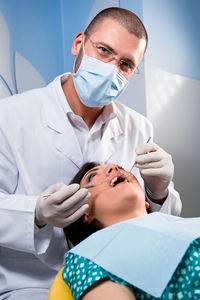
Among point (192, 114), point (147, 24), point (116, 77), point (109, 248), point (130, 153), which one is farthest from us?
point (192, 114)

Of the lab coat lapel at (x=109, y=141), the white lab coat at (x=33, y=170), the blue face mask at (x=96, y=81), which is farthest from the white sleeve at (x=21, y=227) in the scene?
the blue face mask at (x=96, y=81)

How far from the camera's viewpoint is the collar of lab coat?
1.60 m

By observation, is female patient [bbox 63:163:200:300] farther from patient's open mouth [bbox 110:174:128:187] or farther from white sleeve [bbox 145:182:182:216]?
white sleeve [bbox 145:182:182:216]

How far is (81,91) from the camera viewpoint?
5.43 feet

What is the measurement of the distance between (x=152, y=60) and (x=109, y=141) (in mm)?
879

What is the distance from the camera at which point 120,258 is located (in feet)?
3.35

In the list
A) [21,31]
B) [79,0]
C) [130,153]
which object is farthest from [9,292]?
[79,0]

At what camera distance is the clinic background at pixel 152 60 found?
7.59 feet

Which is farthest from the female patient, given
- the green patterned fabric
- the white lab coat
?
the white lab coat

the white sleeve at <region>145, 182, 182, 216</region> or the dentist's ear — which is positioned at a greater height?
the dentist's ear

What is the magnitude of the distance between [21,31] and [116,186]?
153 cm

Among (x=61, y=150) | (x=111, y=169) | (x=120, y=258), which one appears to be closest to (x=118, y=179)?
(x=111, y=169)

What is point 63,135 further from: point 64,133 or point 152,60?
point 152,60

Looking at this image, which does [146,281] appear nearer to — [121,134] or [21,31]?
[121,134]
